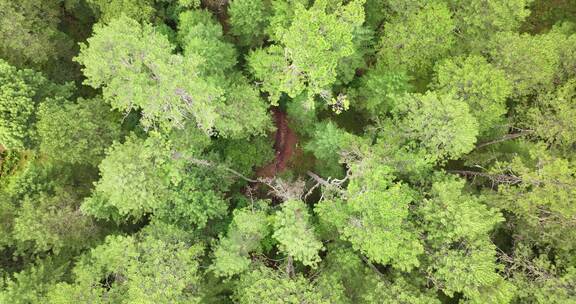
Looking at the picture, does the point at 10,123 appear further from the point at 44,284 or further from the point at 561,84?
the point at 561,84

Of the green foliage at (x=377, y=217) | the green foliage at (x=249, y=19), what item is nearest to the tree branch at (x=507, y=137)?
the green foliage at (x=377, y=217)

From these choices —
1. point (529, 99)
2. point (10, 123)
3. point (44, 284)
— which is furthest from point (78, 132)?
point (529, 99)

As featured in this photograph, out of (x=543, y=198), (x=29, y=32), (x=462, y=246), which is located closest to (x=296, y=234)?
(x=462, y=246)

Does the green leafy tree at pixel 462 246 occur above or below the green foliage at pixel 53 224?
above

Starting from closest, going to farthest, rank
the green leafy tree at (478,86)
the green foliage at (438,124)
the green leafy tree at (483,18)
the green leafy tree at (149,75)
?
the green leafy tree at (149,75), the green foliage at (438,124), the green leafy tree at (478,86), the green leafy tree at (483,18)

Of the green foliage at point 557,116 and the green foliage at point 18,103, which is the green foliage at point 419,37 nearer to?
the green foliage at point 557,116

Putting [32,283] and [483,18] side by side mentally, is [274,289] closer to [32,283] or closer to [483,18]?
[32,283]

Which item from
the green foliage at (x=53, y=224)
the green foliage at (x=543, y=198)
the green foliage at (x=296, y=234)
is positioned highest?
the green foliage at (x=543, y=198)

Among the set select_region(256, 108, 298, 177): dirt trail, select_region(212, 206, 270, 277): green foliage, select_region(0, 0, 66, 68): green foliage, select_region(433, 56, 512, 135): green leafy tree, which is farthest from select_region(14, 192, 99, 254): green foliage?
select_region(433, 56, 512, 135): green leafy tree
